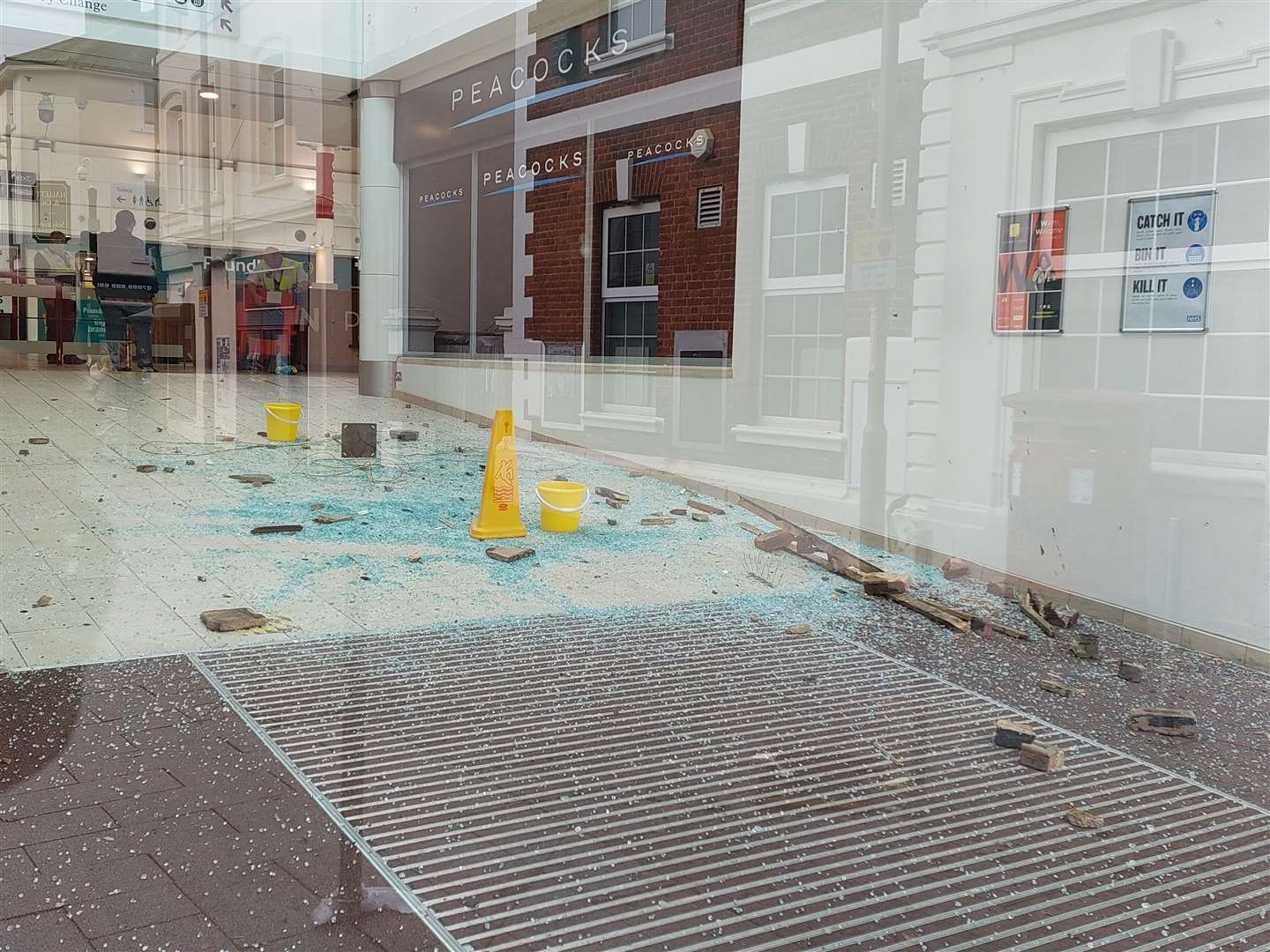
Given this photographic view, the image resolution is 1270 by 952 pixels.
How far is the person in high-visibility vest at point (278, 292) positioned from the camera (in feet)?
17.2

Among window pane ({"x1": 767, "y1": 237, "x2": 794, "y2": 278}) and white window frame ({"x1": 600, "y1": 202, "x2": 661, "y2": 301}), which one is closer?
window pane ({"x1": 767, "y1": 237, "x2": 794, "y2": 278})

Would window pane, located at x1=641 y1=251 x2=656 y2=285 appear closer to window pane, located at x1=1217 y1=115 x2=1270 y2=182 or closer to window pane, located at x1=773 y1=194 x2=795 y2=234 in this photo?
window pane, located at x1=773 y1=194 x2=795 y2=234

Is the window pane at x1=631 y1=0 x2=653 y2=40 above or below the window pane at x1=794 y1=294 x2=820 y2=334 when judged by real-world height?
above

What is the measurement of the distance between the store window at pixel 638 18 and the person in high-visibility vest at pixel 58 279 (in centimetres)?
408

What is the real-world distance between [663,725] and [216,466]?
489 centimetres

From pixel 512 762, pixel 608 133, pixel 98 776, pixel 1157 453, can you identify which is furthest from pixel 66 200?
pixel 1157 453

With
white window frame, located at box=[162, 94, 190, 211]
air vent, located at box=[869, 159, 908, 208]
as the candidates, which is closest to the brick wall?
air vent, located at box=[869, 159, 908, 208]

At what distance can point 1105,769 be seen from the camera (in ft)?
9.45

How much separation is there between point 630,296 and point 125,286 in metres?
3.32

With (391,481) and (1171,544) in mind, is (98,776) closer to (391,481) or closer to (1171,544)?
(1171,544)

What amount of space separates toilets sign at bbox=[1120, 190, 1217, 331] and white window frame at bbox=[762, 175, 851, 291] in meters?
2.08

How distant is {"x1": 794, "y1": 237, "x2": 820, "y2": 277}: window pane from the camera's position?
641 centimetres

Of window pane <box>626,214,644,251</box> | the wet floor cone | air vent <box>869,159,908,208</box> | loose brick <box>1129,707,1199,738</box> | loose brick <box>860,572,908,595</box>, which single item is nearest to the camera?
loose brick <box>1129,707,1199,738</box>

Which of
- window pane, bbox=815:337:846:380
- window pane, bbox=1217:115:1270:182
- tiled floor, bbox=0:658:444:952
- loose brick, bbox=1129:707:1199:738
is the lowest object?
loose brick, bbox=1129:707:1199:738
